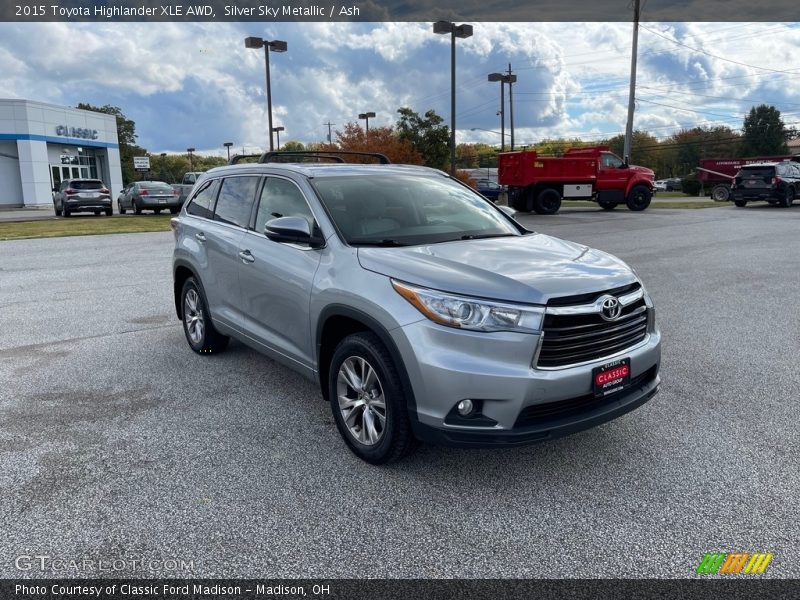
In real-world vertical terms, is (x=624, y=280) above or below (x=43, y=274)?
above

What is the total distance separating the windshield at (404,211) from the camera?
4105mm

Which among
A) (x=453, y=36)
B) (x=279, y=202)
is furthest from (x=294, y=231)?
(x=453, y=36)

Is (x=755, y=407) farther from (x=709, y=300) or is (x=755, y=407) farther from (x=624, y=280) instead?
(x=709, y=300)

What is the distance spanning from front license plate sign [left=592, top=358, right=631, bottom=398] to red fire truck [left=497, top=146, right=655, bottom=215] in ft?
75.7

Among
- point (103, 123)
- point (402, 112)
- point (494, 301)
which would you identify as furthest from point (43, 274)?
point (103, 123)

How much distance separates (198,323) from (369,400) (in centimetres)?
282

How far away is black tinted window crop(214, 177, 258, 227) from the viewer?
5020 millimetres

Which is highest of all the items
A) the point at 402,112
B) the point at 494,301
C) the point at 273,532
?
the point at 402,112

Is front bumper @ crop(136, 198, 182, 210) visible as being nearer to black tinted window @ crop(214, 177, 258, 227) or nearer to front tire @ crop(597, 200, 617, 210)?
front tire @ crop(597, 200, 617, 210)

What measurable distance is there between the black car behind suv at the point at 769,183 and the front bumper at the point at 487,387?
28.6 m

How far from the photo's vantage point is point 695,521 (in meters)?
3.04

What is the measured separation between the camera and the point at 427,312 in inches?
126

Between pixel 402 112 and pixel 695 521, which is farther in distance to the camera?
pixel 402 112

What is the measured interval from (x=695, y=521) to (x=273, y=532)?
2.01 meters
